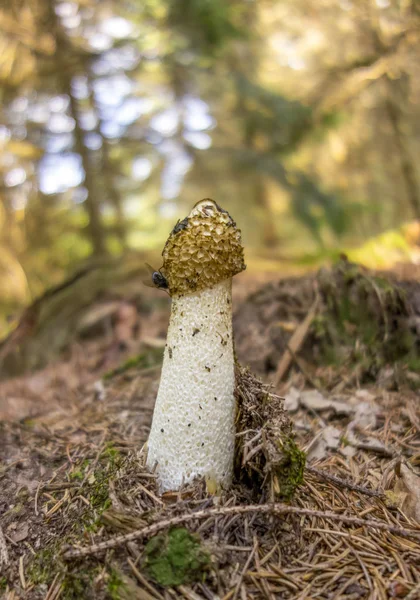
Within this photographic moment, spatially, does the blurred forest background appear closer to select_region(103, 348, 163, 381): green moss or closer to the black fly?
select_region(103, 348, 163, 381): green moss

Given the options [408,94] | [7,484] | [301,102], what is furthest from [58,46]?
[7,484]

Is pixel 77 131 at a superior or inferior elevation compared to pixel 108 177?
superior

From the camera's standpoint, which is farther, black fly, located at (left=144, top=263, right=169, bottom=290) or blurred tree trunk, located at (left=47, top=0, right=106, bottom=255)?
blurred tree trunk, located at (left=47, top=0, right=106, bottom=255)

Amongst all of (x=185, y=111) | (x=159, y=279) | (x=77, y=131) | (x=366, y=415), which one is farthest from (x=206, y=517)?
(x=185, y=111)

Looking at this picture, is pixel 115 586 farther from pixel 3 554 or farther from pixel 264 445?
pixel 264 445

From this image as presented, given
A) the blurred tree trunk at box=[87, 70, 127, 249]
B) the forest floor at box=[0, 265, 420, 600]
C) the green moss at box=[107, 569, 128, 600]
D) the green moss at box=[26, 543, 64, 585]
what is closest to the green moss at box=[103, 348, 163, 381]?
the forest floor at box=[0, 265, 420, 600]

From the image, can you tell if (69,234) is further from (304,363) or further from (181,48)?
(304,363)

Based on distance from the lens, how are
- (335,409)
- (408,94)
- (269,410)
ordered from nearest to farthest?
(269,410), (335,409), (408,94)
